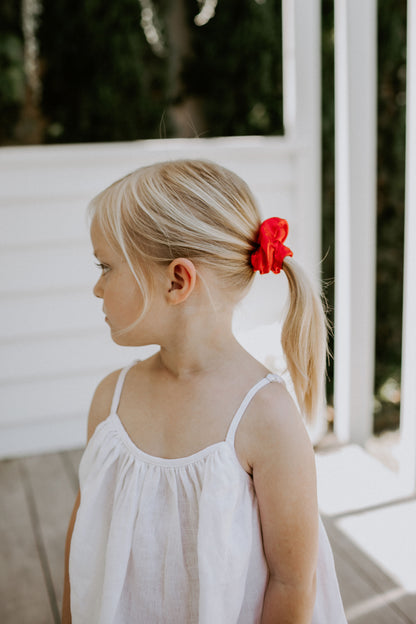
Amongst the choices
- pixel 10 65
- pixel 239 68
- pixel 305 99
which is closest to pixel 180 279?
pixel 305 99

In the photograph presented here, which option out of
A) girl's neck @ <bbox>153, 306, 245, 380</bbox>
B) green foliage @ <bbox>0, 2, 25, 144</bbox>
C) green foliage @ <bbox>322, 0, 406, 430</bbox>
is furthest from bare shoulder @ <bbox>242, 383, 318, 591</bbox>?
green foliage @ <bbox>0, 2, 25, 144</bbox>

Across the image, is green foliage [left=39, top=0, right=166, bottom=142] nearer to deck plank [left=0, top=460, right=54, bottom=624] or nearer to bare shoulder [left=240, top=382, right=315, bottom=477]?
deck plank [left=0, top=460, right=54, bottom=624]

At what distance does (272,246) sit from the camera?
1.03 meters

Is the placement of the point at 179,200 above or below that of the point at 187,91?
below

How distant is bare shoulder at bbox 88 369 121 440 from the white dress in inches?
3.5

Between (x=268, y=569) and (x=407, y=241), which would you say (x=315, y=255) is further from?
(x=268, y=569)

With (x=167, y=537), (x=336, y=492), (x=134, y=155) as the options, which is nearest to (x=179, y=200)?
(x=167, y=537)

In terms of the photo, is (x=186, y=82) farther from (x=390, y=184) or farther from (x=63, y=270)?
(x=63, y=270)

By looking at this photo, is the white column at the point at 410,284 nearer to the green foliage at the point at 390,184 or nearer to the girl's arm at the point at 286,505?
the girl's arm at the point at 286,505

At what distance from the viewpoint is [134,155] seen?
8.67 feet

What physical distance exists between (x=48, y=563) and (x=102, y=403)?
93cm

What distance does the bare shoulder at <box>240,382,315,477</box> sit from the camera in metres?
0.97

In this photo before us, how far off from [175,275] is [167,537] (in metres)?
0.43

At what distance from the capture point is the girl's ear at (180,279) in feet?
3.29
